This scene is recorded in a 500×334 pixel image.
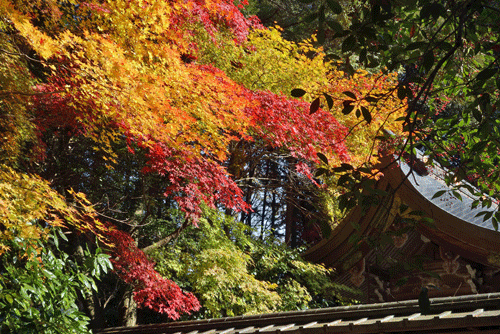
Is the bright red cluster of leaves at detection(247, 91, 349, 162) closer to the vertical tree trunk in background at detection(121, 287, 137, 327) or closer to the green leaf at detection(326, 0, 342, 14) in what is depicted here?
the vertical tree trunk in background at detection(121, 287, 137, 327)

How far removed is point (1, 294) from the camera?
168 inches

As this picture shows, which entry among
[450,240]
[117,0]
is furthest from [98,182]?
[450,240]

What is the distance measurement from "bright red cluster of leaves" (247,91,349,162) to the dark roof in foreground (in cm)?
347

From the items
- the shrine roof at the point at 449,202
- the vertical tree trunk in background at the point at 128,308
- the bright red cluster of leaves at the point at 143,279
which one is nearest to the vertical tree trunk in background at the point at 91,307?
the vertical tree trunk in background at the point at 128,308

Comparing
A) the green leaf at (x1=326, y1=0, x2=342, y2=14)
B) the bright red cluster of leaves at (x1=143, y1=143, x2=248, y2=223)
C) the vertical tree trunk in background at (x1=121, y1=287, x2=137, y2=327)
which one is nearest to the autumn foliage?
the bright red cluster of leaves at (x1=143, y1=143, x2=248, y2=223)

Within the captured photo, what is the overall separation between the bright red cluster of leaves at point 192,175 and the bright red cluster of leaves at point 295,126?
1198 mm

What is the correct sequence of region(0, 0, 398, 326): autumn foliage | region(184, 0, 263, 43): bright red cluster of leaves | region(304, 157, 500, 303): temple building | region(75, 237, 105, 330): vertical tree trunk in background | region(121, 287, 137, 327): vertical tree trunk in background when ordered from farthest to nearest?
region(121, 287, 137, 327): vertical tree trunk in background
region(184, 0, 263, 43): bright red cluster of leaves
region(75, 237, 105, 330): vertical tree trunk in background
region(304, 157, 500, 303): temple building
region(0, 0, 398, 326): autumn foliage

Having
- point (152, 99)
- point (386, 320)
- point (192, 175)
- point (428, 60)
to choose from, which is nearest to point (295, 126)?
point (192, 175)

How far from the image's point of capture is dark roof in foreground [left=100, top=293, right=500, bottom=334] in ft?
12.3

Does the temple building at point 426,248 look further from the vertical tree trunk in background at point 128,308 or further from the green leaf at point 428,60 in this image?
the vertical tree trunk in background at point 128,308

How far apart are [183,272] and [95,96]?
16.3 feet

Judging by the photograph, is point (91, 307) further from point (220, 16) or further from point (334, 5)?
point (334, 5)

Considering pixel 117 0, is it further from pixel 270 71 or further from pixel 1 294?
pixel 270 71

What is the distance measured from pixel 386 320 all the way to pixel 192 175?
12.6 feet
